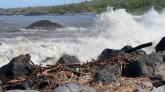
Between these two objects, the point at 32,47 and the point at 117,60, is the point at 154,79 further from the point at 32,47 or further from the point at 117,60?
the point at 32,47

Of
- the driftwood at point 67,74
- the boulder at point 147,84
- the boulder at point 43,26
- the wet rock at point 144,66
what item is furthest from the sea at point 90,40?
the boulder at point 43,26

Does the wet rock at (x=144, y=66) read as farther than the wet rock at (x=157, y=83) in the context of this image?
Yes

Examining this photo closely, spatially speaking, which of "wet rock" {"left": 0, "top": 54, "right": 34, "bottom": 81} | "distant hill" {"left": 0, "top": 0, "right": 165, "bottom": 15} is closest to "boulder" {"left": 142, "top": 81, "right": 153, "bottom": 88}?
"wet rock" {"left": 0, "top": 54, "right": 34, "bottom": 81}

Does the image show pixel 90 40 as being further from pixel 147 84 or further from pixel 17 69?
pixel 147 84

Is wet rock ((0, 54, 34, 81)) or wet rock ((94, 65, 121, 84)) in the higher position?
wet rock ((94, 65, 121, 84))

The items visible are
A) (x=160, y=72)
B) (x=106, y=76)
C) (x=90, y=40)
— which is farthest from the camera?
(x=90, y=40)

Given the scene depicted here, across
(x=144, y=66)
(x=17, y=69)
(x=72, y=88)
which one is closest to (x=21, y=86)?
(x=72, y=88)

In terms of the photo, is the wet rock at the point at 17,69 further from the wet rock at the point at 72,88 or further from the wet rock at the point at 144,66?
the wet rock at the point at 72,88

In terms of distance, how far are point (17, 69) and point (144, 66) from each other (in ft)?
8.68

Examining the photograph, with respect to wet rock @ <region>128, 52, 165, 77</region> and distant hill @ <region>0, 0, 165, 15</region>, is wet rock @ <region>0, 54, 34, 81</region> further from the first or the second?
distant hill @ <region>0, 0, 165, 15</region>

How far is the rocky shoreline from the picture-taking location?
24.2 feet

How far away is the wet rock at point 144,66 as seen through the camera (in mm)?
8414

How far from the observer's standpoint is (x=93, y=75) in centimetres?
792

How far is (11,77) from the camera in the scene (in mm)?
8867
